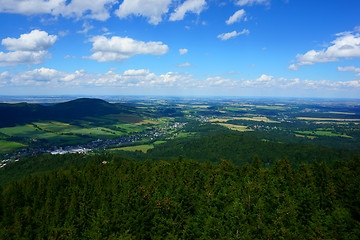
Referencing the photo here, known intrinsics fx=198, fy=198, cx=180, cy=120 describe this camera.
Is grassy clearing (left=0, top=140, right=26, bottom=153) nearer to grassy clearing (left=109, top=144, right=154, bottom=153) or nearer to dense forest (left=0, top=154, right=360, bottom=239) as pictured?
grassy clearing (left=109, top=144, right=154, bottom=153)

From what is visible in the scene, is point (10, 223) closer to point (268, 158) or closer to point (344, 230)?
point (344, 230)

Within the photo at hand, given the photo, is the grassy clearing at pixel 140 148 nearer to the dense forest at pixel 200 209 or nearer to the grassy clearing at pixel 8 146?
the grassy clearing at pixel 8 146

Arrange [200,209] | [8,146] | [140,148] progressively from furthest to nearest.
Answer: [140,148] → [8,146] → [200,209]

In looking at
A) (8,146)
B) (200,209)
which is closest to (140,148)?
(8,146)

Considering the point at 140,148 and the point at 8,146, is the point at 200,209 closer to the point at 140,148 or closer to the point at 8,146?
the point at 140,148

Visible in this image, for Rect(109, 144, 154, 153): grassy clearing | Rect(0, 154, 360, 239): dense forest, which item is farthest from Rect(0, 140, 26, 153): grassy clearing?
Rect(0, 154, 360, 239): dense forest
